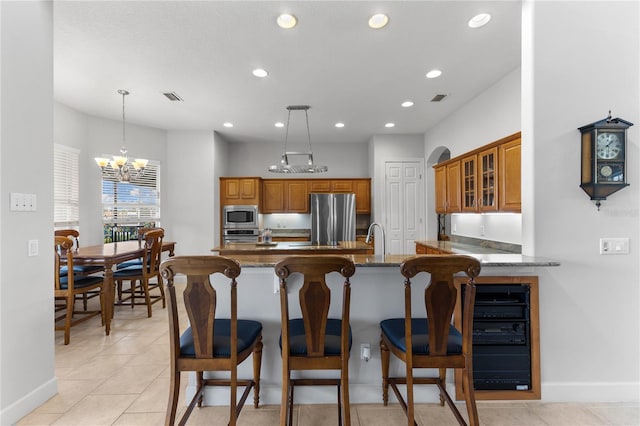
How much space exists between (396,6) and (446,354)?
2.47 m

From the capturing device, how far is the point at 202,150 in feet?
18.7

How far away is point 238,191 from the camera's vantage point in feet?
19.8

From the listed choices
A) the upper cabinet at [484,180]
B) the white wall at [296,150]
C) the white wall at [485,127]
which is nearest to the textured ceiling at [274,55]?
the white wall at [485,127]

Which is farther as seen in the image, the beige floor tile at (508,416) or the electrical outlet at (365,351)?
the electrical outlet at (365,351)

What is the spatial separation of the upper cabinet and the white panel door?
143cm

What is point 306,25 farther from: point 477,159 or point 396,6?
point 477,159

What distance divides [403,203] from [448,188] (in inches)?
68.0

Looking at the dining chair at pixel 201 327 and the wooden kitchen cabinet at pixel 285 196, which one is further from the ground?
the wooden kitchen cabinet at pixel 285 196

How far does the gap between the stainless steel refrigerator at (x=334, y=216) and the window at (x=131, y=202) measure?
3029 millimetres

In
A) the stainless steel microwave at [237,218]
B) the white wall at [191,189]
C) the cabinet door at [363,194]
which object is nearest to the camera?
the white wall at [191,189]

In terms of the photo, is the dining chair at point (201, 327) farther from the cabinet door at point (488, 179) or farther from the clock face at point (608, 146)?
the cabinet door at point (488, 179)

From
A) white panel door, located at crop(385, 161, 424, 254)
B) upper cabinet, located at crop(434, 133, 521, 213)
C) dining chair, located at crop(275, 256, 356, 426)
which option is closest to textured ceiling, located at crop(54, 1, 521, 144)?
upper cabinet, located at crop(434, 133, 521, 213)

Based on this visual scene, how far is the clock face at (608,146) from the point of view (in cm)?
200

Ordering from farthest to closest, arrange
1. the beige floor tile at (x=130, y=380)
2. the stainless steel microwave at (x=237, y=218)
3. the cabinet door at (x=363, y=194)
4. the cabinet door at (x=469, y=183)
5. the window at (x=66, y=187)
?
the cabinet door at (x=363, y=194) → the stainless steel microwave at (x=237, y=218) → the window at (x=66, y=187) → the cabinet door at (x=469, y=183) → the beige floor tile at (x=130, y=380)
